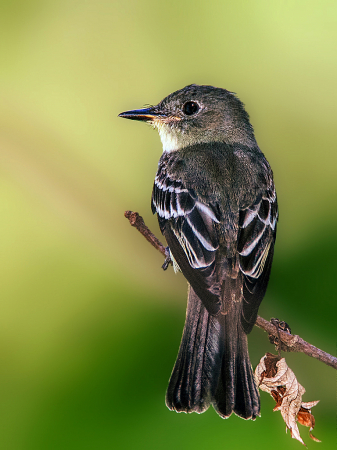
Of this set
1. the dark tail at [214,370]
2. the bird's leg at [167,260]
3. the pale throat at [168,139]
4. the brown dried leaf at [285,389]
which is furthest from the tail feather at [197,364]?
the pale throat at [168,139]

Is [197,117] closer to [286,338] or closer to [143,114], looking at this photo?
[143,114]

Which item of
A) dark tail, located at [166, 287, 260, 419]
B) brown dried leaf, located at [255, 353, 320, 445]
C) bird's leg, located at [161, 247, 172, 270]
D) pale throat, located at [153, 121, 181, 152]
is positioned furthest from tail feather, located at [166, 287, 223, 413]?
pale throat, located at [153, 121, 181, 152]

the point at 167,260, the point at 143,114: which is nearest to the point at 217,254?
the point at 167,260

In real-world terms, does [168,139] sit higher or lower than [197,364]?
higher

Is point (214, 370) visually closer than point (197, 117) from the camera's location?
Yes

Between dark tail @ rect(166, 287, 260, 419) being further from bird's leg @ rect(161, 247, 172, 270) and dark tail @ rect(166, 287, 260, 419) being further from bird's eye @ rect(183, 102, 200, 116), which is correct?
bird's eye @ rect(183, 102, 200, 116)

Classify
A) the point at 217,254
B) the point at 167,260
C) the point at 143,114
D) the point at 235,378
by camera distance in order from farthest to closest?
the point at 143,114 < the point at 167,260 < the point at 217,254 < the point at 235,378
